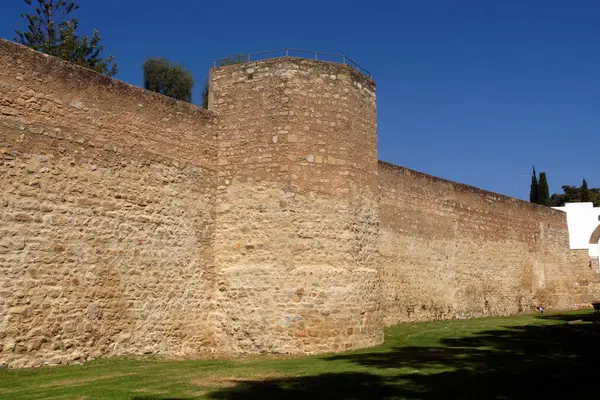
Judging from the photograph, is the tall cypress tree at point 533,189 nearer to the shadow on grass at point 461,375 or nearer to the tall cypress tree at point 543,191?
the tall cypress tree at point 543,191

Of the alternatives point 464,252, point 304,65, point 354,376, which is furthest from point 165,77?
point 354,376

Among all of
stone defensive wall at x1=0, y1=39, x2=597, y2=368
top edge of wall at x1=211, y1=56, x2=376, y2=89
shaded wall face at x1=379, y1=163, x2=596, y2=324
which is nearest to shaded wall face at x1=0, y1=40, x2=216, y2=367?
stone defensive wall at x1=0, y1=39, x2=597, y2=368

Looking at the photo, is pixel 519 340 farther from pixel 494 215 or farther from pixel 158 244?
pixel 494 215

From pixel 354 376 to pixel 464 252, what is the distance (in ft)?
43.7

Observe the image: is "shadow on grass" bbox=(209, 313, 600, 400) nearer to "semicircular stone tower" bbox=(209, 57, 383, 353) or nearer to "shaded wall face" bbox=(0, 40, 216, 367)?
"semicircular stone tower" bbox=(209, 57, 383, 353)

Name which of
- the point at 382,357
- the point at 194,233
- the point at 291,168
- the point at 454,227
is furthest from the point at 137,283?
the point at 454,227

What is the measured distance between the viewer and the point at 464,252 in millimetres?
21359

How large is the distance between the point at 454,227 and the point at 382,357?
10687mm

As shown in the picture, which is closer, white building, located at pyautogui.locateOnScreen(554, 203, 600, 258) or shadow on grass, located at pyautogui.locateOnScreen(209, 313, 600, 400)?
shadow on grass, located at pyautogui.locateOnScreen(209, 313, 600, 400)

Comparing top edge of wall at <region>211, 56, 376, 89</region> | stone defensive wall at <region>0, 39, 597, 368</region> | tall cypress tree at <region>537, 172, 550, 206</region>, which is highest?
tall cypress tree at <region>537, 172, 550, 206</region>

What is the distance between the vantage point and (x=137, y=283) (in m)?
11.1

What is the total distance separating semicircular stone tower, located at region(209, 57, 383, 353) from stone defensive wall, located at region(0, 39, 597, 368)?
3 centimetres

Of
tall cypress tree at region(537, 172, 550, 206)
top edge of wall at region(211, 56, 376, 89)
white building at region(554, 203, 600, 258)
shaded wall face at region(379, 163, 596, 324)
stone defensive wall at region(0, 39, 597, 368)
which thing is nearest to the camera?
stone defensive wall at region(0, 39, 597, 368)

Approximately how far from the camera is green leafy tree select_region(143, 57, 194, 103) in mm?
38500
